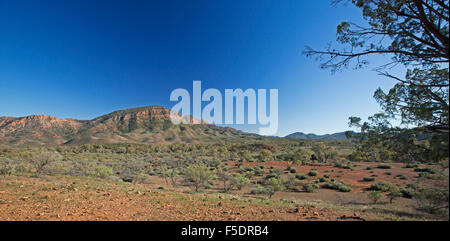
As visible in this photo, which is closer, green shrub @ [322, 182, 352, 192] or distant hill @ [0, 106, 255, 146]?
green shrub @ [322, 182, 352, 192]

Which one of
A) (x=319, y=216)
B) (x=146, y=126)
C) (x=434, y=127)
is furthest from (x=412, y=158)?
(x=146, y=126)

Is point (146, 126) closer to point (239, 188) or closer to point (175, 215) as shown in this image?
point (239, 188)

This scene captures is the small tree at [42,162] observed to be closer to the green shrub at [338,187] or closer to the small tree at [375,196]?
the small tree at [375,196]

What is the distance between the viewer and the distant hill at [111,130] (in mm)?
104688

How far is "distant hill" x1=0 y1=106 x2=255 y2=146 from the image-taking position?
104688 mm

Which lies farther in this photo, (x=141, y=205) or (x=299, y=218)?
(x=141, y=205)

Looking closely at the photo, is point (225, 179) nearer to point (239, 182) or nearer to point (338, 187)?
point (239, 182)

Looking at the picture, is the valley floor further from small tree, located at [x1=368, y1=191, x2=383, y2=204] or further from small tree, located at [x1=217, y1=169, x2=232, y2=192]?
small tree, located at [x1=217, y1=169, x2=232, y2=192]

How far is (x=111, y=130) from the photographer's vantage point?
401 ft

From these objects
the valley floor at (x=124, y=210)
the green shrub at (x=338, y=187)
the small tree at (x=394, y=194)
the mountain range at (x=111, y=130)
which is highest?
the mountain range at (x=111, y=130)

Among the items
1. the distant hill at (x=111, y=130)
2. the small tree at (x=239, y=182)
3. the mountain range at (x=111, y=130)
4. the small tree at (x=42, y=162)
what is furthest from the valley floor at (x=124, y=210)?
the mountain range at (x=111, y=130)

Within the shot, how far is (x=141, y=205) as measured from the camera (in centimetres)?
714

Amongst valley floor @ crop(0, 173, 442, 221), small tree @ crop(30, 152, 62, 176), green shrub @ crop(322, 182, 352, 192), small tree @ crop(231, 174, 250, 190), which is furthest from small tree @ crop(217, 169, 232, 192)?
small tree @ crop(30, 152, 62, 176)
